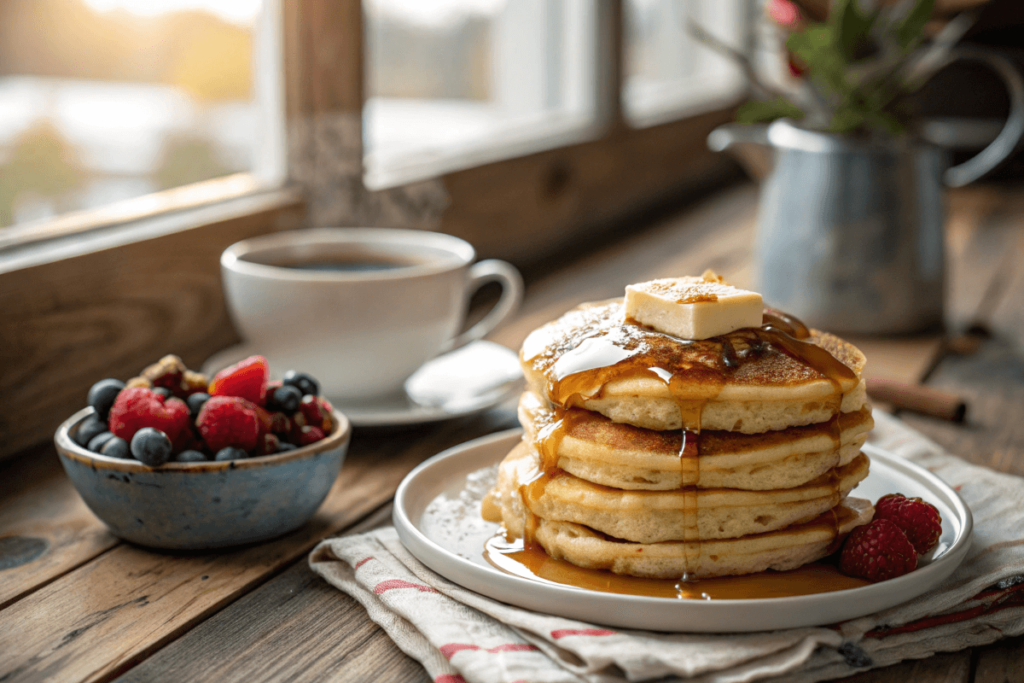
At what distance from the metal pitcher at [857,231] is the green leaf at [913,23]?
0.14 meters

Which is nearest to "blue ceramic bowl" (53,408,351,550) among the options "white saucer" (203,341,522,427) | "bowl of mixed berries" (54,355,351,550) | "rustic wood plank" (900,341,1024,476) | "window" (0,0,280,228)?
"bowl of mixed berries" (54,355,351,550)

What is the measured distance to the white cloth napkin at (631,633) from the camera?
Result: 626 millimetres

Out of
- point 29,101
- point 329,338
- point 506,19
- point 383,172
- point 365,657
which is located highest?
point 506,19

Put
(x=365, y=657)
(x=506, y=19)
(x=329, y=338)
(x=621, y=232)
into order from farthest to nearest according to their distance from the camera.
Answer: (x=621, y=232), (x=506, y=19), (x=329, y=338), (x=365, y=657)

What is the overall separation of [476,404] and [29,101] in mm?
577

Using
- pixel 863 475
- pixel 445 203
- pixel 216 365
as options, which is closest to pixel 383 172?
pixel 445 203

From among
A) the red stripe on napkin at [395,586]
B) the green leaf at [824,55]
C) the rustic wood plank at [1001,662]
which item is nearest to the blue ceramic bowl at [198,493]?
the red stripe on napkin at [395,586]

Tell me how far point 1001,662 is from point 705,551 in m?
0.22

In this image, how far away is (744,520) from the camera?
0.71 meters

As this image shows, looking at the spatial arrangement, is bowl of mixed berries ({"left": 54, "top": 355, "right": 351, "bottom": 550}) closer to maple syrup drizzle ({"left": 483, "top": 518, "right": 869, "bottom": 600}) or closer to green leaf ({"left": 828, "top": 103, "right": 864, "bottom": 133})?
maple syrup drizzle ({"left": 483, "top": 518, "right": 869, "bottom": 600})

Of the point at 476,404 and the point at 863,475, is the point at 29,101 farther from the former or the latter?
the point at 863,475

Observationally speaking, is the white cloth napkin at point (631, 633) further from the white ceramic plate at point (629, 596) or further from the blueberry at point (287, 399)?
the blueberry at point (287, 399)

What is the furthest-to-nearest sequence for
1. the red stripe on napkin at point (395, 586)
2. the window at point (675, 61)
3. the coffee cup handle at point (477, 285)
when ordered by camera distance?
the window at point (675, 61) → the coffee cup handle at point (477, 285) → the red stripe on napkin at point (395, 586)

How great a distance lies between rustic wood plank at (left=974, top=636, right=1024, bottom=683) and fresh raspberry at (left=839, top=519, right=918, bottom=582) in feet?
0.25
